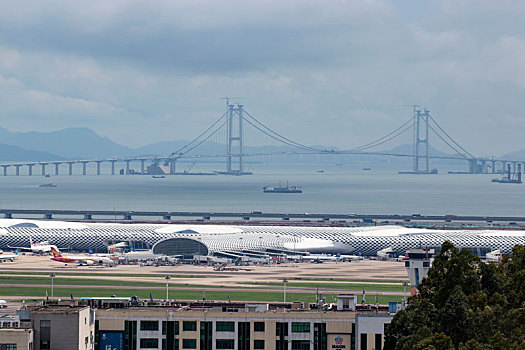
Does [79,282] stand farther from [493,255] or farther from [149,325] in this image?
[149,325]

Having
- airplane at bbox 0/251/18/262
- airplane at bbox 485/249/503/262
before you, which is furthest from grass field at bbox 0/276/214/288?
airplane at bbox 485/249/503/262

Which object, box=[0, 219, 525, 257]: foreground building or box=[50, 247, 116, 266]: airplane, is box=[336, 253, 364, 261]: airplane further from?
box=[50, 247, 116, 266]: airplane

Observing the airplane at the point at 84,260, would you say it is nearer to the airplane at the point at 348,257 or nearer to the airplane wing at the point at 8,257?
the airplane wing at the point at 8,257

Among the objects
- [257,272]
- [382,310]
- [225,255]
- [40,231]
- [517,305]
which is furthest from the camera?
[40,231]

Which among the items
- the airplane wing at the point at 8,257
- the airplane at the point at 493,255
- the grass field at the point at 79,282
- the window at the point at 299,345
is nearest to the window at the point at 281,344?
the window at the point at 299,345

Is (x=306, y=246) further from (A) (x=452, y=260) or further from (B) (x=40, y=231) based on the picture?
(A) (x=452, y=260)

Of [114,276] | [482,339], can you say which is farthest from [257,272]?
[482,339]

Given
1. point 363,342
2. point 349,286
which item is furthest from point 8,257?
point 363,342
